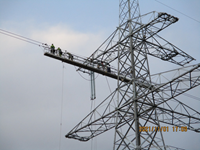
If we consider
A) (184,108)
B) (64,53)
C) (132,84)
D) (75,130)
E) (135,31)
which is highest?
(135,31)

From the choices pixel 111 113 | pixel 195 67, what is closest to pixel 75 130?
pixel 111 113

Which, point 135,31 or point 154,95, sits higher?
point 135,31

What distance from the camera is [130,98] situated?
73.1ft

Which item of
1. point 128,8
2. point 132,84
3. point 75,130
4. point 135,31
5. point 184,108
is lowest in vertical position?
point 75,130

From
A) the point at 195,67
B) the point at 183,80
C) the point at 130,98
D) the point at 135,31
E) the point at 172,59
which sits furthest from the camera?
the point at 172,59

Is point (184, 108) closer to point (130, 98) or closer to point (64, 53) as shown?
point (130, 98)

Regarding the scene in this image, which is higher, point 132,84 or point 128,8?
point 128,8

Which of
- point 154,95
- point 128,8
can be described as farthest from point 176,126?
point 128,8

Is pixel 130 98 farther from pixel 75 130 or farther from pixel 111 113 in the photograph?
pixel 75 130

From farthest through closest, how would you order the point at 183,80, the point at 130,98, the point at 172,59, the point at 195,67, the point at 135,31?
1. the point at 172,59
2. the point at 135,31
3. the point at 130,98
4. the point at 183,80
5. the point at 195,67

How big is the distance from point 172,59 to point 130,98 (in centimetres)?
730

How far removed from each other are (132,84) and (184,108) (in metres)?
6.04

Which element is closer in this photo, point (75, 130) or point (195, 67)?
point (195, 67)

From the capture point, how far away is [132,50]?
Result: 78.7ft
